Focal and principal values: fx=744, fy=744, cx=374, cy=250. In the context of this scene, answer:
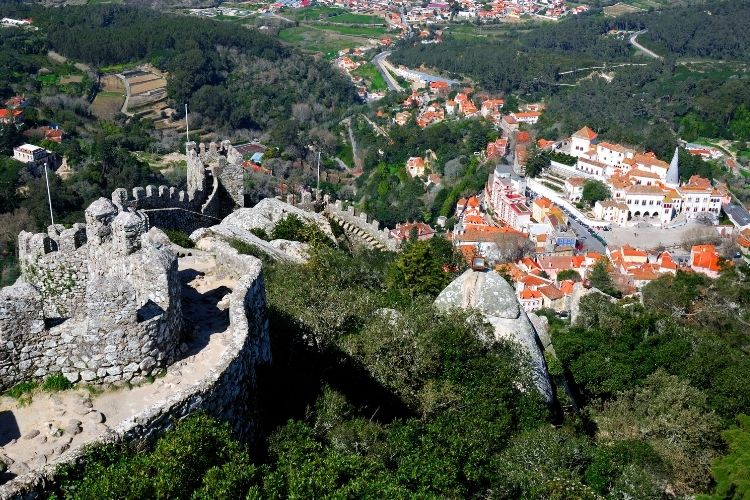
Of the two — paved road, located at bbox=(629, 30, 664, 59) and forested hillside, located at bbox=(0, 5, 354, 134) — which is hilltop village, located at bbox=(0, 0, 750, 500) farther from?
paved road, located at bbox=(629, 30, 664, 59)

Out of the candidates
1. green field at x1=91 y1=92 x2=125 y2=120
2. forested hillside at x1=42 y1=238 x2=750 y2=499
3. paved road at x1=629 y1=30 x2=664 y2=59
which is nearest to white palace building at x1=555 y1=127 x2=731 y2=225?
green field at x1=91 y1=92 x2=125 y2=120

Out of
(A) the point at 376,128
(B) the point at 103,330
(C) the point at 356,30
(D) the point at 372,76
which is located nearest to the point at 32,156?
(A) the point at 376,128

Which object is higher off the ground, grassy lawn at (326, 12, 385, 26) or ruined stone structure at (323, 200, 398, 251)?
ruined stone structure at (323, 200, 398, 251)

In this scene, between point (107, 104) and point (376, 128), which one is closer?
point (107, 104)

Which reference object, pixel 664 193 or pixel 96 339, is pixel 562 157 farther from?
pixel 96 339

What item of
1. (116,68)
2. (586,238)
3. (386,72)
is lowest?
(586,238)

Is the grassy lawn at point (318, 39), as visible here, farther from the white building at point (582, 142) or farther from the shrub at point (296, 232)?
A: the shrub at point (296, 232)

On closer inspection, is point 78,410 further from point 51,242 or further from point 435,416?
point 435,416

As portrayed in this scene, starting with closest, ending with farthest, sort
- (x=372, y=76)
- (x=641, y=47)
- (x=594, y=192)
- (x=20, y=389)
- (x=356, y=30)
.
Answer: (x=20, y=389) → (x=594, y=192) → (x=372, y=76) → (x=641, y=47) → (x=356, y=30)
